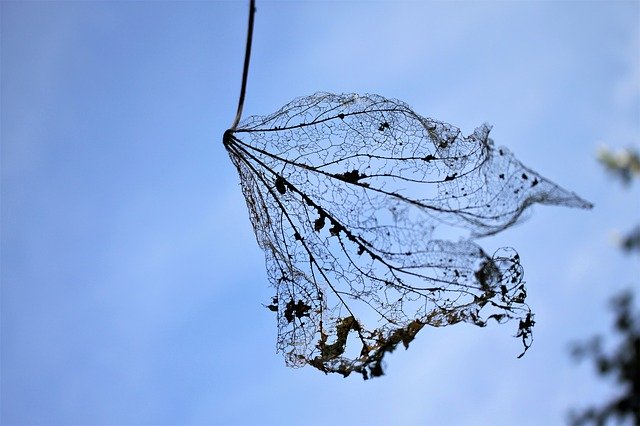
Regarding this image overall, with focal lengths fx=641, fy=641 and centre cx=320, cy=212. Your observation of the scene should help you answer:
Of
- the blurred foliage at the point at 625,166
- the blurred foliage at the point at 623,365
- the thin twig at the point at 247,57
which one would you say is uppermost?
the thin twig at the point at 247,57

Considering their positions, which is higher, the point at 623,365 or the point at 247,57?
the point at 247,57

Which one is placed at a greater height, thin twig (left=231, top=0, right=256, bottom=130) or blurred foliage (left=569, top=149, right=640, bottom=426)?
thin twig (left=231, top=0, right=256, bottom=130)

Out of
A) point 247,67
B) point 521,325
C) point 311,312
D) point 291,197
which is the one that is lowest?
point 521,325

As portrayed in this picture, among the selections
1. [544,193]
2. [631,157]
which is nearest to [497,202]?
[544,193]

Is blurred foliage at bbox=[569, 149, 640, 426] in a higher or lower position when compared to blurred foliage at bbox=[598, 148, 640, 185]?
lower

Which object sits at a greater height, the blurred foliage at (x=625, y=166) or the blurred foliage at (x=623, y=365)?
the blurred foliage at (x=625, y=166)

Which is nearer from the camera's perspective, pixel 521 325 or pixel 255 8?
pixel 255 8

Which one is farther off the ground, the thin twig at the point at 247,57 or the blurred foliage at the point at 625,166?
the thin twig at the point at 247,57

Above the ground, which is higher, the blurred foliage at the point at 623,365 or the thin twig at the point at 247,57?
the thin twig at the point at 247,57

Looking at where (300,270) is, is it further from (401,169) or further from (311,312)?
(401,169)

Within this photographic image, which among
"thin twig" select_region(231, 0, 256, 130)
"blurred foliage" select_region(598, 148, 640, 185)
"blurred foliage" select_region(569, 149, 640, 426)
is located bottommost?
"blurred foliage" select_region(569, 149, 640, 426)

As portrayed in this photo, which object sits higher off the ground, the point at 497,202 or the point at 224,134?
the point at 224,134
